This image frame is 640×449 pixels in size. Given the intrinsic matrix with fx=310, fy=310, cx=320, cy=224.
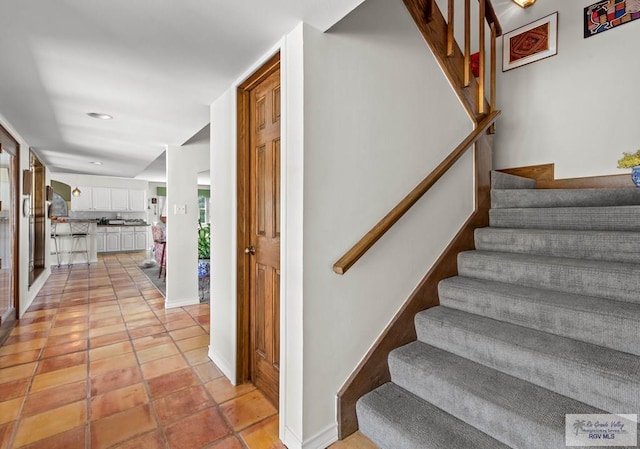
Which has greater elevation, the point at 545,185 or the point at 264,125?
the point at 264,125

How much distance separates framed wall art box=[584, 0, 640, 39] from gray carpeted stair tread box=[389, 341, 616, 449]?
311cm

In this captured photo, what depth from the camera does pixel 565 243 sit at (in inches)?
74.3

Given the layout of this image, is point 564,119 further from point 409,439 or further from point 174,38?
point 174,38

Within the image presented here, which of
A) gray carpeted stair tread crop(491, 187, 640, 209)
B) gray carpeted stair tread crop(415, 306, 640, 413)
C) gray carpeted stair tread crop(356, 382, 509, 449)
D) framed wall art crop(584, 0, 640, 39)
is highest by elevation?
framed wall art crop(584, 0, 640, 39)

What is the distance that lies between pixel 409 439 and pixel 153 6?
7.23ft

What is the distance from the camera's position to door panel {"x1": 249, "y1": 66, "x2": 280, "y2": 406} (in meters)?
1.91

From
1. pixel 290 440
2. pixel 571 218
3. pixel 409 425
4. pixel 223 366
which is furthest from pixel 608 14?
pixel 223 366

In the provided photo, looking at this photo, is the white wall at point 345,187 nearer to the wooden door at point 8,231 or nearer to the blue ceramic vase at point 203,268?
the wooden door at point 8,231

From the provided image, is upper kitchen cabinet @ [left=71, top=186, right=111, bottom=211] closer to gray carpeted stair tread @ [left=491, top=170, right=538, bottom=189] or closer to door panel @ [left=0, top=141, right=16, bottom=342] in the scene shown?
door panel @ [left=0, top=141, right=16, bottom=342]

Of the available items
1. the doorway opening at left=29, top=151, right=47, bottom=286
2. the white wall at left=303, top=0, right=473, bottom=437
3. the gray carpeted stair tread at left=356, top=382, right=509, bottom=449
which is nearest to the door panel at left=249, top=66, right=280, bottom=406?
the white wall at left=303, top=0, right=473, bottom=437

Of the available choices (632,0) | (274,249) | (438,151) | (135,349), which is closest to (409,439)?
(274,249)

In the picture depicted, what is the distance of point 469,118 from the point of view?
2355 mm

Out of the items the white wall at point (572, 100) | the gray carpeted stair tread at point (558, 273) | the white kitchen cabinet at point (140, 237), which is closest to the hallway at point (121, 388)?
the gray carpeted stair tread at point (558, 273)

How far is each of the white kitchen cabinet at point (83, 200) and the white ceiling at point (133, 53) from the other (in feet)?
19.8
